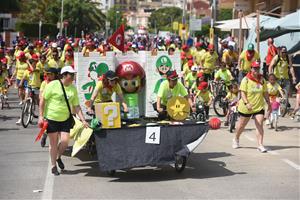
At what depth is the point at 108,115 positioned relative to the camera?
10391mm

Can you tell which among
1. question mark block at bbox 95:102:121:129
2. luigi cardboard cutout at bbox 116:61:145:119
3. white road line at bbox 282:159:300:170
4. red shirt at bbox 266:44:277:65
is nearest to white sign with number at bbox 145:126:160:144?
question mark block at bbox 95:102:121:129

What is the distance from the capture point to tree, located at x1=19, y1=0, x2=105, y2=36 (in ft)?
280

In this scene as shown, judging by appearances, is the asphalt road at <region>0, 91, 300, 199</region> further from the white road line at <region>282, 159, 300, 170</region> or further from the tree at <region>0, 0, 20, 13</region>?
the tree at <region>0, 0, 20, 13</region>

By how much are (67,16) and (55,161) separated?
82.7m

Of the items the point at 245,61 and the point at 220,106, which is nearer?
the point at 220,106

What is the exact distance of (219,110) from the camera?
1925cm

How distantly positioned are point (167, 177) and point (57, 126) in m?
1.94

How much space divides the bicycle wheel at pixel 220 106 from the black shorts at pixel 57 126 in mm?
8723

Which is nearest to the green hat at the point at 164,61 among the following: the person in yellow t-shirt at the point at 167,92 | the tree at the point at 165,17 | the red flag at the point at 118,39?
the red flag at the point at 118,39

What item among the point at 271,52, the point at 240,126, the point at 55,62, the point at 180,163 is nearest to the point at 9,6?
the point at 271,52

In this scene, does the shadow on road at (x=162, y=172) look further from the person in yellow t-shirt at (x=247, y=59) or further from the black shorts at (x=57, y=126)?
the person in yellow t-shirt at (x=247, y=59)

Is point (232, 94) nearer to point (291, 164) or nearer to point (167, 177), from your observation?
point (291, 164)

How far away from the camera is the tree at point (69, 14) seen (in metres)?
85.2

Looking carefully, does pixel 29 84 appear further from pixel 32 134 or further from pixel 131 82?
pixel 131 82
